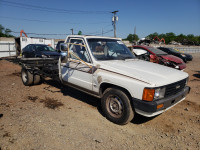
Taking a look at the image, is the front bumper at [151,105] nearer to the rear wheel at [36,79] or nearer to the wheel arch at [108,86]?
the wheel arch at [108,86]

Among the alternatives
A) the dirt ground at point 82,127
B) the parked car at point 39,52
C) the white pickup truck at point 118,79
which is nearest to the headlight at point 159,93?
the white pickup truck at point 118,79

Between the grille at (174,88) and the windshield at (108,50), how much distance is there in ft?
4.69

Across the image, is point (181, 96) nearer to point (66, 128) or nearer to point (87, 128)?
point (87, 128)

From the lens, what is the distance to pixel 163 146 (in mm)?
2781

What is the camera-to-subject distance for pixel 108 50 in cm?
407

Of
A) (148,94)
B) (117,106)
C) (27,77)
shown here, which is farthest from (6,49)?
(148,94)

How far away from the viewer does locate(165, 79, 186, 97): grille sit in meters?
3.06

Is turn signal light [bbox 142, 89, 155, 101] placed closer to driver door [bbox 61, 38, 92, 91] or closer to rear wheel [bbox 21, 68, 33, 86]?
driver door [bbox 61, 38, 92, 91]

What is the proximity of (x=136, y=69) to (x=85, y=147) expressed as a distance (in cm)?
186

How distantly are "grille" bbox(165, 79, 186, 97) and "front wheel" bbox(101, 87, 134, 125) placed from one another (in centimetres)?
82

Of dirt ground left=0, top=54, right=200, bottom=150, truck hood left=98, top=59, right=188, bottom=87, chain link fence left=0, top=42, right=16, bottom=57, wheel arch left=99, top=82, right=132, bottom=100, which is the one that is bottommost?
dirt ground left=0, top=54, right=200, bottom=150

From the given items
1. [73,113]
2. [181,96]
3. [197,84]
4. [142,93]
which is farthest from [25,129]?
[197,84]

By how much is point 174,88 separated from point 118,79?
3.94 feet

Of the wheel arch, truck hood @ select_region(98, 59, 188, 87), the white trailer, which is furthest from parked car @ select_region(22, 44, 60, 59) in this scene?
truck hood @ select_region(98, 59, 188, 87)
